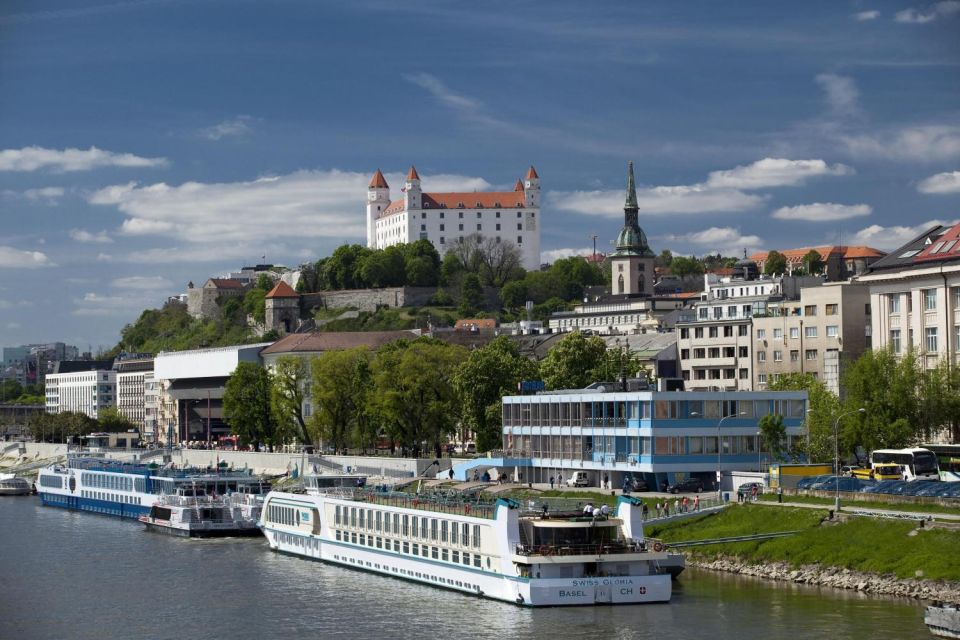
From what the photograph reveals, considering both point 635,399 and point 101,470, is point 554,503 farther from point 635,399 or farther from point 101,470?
point 101,470

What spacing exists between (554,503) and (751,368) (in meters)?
62.5

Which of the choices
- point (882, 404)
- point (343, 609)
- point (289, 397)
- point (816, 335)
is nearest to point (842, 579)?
point (343, 609)

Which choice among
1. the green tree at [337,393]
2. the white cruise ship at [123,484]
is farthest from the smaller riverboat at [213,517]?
the green tree at [337,393]

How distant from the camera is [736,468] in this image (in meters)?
78.1

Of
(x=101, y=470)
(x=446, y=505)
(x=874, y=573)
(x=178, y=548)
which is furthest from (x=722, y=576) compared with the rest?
(x=101, y=470)

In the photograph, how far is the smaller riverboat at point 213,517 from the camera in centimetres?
8600

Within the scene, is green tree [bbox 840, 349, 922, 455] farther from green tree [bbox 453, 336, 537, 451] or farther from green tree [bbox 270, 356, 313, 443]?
green tree [bbox 270, 356, 313, 443]

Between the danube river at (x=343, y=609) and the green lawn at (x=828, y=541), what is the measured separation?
1.77 m

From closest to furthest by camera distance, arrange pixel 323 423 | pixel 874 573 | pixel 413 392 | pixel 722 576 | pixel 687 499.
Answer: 1. pixel 874 573
2. pixel 722 576
3. pixel 687 499
4. pixel 413 392
5. pixel 323 423

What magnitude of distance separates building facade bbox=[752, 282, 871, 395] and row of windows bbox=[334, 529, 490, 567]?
151 feet

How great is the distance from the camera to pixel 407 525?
62.9 metres

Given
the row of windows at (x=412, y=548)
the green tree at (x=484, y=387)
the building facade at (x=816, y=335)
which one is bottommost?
the row of windows at (x=412, y=548)

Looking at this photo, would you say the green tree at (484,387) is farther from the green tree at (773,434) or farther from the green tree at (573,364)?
the green tree at (773,434)

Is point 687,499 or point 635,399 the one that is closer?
point 687,499
